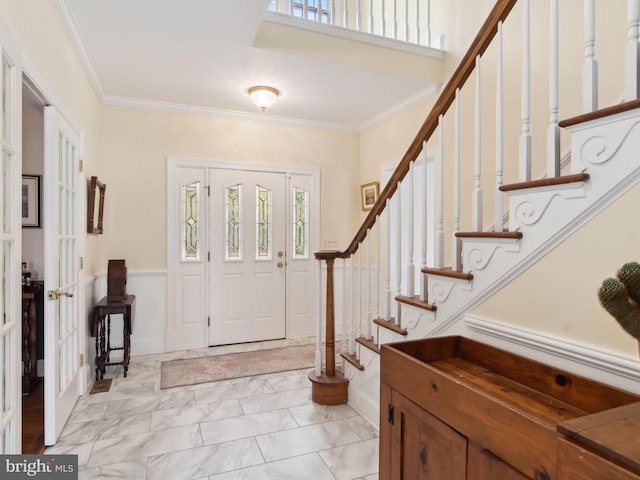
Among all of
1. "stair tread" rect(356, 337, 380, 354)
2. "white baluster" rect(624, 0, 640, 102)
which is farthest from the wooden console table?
"white baluster" rect(624, 0, 640, 102)

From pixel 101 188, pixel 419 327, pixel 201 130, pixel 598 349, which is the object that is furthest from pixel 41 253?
pixel 598 349

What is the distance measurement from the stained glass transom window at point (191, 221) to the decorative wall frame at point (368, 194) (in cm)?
200

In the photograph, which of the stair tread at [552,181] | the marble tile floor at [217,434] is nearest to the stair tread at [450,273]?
the stair tread at [552,181]

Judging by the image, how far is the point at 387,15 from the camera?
3.88 metres

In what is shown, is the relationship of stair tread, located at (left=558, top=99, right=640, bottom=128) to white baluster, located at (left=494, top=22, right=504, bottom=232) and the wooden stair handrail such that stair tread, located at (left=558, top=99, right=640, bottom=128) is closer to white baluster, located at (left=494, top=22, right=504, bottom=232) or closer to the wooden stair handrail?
white baluster, located at (left=494, top=22, right=504, bottom=232)

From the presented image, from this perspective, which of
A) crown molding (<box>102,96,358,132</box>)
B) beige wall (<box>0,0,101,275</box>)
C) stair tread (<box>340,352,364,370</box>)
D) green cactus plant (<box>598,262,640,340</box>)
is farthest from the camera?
crown molding (<box>102,96,358,132</box>)

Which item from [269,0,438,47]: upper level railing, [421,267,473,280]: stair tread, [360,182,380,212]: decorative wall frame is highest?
Result: [269,0,438,47]: upper level railing

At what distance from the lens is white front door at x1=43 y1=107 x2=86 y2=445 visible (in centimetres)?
227

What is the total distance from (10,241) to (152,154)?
8.45 ft

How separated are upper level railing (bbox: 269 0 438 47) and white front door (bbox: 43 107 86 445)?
6.72ft

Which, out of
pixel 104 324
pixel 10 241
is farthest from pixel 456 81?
pixel 104 324

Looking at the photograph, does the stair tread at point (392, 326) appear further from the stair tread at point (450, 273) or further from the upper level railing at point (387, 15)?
the upper level railing at point (387, 15)

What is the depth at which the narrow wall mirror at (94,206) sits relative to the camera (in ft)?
10.5

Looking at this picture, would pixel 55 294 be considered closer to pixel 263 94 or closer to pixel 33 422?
pixel 33 422
